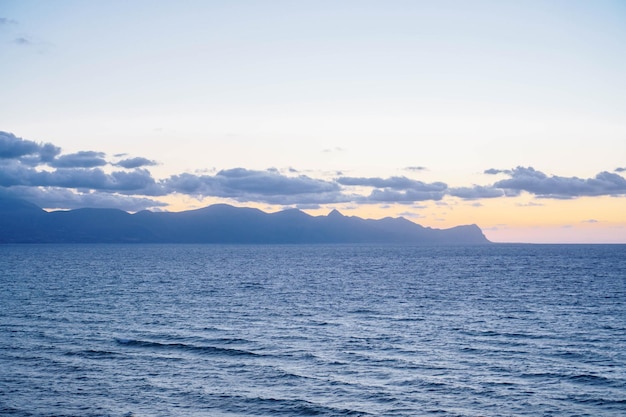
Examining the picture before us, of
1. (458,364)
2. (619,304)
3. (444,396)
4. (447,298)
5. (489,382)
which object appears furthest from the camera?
(447,298)

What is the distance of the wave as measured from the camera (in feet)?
141

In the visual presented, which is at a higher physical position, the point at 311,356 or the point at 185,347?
the point at 311,356

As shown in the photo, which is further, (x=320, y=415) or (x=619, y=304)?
(x=619, y=304)

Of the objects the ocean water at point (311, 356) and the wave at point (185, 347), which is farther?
the wave at point (185, 347)

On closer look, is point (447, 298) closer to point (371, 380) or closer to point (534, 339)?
point (534, 339)

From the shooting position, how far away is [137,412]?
3052 cm

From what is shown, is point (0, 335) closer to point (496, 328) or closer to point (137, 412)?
point (137, 412)

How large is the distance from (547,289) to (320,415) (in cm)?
7200

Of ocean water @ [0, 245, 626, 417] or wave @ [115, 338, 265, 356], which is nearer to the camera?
ocean water @ [0, 245, 626, 417]

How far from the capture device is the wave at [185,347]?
141 ft

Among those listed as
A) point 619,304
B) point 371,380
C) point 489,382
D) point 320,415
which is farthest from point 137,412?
point 619,304

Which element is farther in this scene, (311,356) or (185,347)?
(185,347)

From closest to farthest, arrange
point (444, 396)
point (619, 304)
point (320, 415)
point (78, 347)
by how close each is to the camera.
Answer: point (320, 415)
point (444, 396)
point (78, 347)
point (619, 304)

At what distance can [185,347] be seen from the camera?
147ft
